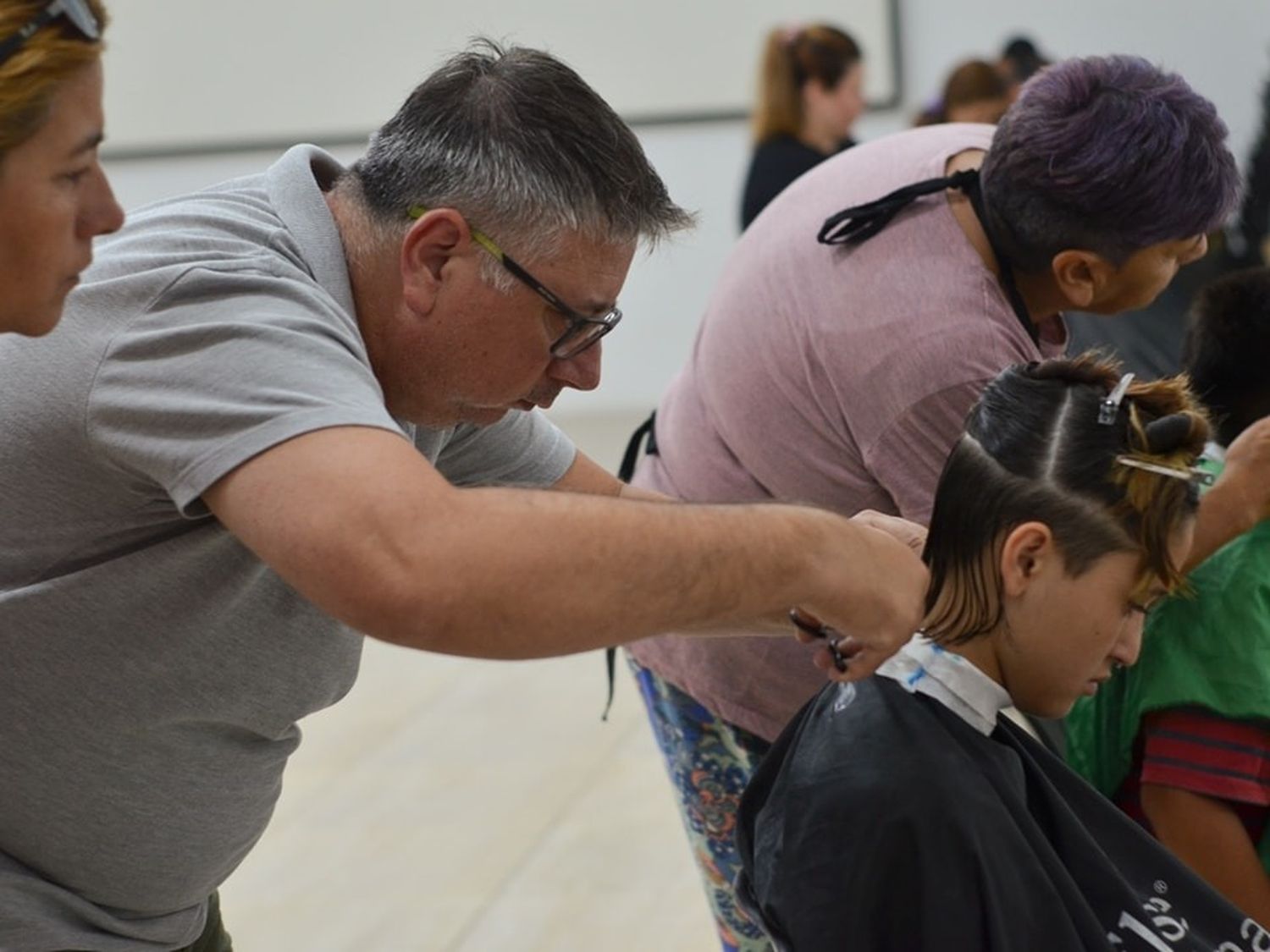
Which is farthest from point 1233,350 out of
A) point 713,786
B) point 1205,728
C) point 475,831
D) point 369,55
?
point 369,55

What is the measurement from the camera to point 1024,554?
1563 millimetres

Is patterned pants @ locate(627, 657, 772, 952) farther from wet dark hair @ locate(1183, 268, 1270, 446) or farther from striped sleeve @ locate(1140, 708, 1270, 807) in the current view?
wet dark hair @ locate(1183, 268, 1270, 446)

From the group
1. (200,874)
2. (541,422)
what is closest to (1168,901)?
(541,422)

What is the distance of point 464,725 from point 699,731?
6.98 ft

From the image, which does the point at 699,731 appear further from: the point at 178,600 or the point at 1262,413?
the point at 178,600

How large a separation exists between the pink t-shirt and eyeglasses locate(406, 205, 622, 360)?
17.2 inches

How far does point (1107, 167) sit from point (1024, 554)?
43 centimetres

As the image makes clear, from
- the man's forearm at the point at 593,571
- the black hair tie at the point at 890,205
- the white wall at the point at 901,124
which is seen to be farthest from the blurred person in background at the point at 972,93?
the man's forearm at the point at 593,571

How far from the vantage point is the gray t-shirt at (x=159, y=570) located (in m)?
1.13

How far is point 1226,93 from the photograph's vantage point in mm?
6656

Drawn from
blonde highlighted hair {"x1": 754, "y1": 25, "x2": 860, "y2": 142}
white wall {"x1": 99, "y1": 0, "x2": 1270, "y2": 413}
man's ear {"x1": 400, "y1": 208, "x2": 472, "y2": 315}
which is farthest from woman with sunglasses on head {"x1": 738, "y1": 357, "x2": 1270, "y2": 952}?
white wall {"x1": 99, "y1": 0, "x2": 1270, "y2": 413}

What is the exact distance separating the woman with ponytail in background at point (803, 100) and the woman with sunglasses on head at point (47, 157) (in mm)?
3918

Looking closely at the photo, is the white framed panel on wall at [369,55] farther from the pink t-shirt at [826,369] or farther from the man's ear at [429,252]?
the man's ear at [429,252]

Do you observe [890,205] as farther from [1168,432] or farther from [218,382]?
[218,382]
